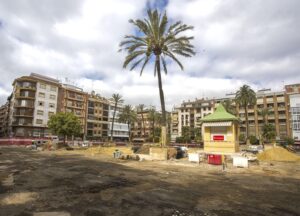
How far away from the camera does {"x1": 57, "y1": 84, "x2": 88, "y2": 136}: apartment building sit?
8356cm

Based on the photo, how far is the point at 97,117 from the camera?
3861 inches

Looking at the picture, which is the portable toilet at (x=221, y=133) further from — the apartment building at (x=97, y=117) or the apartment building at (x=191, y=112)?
the apartment building at (x=191, y=112)

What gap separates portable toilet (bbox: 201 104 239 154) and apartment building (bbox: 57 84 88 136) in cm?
6419

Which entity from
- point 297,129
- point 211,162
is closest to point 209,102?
point 297,129

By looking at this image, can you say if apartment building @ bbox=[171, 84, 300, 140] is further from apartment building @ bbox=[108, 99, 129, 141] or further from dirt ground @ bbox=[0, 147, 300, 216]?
dirt ground @ bbox=[0, 147, 300, 216]

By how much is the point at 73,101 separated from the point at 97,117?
1442cm

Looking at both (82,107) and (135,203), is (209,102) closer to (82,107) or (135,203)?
(82,107)

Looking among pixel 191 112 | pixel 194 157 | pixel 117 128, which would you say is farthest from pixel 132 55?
pixel 191 112

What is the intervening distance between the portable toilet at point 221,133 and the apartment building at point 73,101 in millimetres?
64191

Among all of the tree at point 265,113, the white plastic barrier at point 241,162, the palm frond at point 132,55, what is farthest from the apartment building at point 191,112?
the white plastic barrier at point 241,162

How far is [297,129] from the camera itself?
82.6 m

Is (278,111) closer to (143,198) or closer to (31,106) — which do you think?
(31,106)

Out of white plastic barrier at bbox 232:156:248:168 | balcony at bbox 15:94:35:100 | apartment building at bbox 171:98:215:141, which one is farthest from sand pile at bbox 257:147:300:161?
apartment building at bbox 171:98:215:141

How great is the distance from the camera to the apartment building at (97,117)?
94.2 metres
